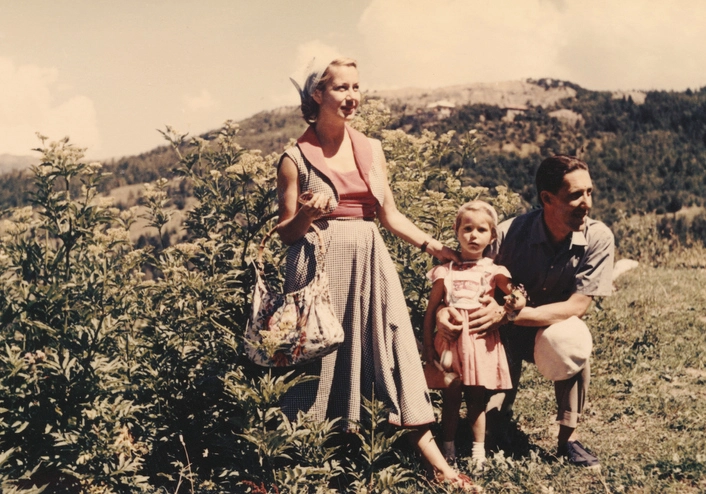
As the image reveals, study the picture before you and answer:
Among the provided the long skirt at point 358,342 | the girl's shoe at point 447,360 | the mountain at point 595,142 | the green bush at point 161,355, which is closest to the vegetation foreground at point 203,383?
the green bush at point 161,355

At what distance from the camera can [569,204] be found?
9.81 feet

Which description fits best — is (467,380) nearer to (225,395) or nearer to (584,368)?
(584,368)

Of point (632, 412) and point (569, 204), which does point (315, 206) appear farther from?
point (632, 412)

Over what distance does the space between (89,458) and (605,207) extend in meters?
25.4

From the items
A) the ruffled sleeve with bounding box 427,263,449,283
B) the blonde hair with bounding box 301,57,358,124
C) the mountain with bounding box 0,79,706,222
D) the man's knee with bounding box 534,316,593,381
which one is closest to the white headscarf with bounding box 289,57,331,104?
the blonde hair with bounding box 301,57,358,124

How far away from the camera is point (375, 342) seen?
9.41 ft

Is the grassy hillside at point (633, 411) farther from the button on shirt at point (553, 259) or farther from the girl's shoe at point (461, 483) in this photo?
the button on shirt at point (553, 259)

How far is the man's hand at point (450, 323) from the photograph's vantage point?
9.59 feet

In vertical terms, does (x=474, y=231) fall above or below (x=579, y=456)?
above

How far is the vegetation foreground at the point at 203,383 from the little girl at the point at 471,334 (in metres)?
0.30

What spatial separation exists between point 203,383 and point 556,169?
206 cm

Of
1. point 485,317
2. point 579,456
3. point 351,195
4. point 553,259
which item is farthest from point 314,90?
point 579,456

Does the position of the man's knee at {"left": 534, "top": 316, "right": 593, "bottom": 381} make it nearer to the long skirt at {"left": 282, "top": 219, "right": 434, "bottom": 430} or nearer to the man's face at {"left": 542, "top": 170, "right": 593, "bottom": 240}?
the man's face at {"left": 542, "top": 170, "right": 593, "bottom": 240}

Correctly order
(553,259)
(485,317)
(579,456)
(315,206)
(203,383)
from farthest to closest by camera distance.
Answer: (203,383) < (553,259) < (579,456) < (485,317) < (315,206)
